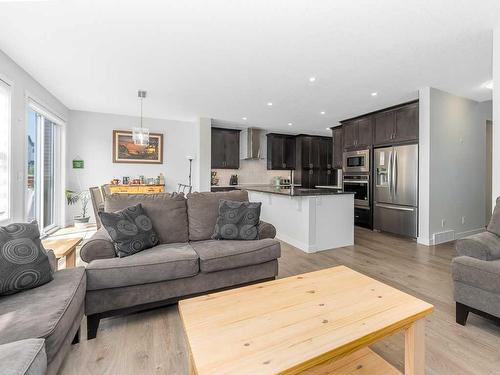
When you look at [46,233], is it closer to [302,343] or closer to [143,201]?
[143,201]

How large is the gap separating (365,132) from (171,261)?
4.96m

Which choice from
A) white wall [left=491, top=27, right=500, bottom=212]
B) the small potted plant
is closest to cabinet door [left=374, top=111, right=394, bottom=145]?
white wall [left=491, top=27, right=500, bottom=212]

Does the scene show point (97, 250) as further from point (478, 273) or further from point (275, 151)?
point (275, 151)

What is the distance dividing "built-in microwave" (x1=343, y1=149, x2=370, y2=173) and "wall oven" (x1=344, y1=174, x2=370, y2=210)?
0.14 metres

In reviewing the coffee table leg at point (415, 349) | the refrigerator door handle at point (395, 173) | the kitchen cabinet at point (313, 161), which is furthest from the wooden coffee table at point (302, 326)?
the kitchen cabinet at point (313, 161)

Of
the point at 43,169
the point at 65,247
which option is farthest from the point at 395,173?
the point at 43,169

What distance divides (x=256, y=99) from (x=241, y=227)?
280 centimetres

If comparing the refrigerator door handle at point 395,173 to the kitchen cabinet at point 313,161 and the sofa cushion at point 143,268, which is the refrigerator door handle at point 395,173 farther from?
the sofa cushion at point 143,268

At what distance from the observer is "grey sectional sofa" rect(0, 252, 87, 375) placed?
910 millimetres

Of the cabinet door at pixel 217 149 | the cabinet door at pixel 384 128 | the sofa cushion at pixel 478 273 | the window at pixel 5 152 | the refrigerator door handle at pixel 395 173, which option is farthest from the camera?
the cabinet door at pixel 217 149

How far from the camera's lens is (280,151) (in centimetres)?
744

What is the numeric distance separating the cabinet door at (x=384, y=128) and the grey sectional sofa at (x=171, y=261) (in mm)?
3576

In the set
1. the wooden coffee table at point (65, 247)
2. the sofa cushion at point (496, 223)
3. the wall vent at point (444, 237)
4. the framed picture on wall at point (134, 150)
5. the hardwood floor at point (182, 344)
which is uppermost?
the framed picture on wall at point (134, 150)

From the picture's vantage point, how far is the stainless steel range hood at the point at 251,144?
6.82 meters
